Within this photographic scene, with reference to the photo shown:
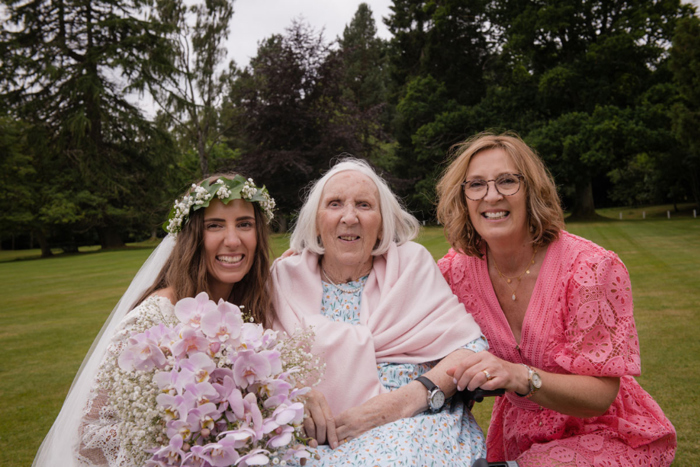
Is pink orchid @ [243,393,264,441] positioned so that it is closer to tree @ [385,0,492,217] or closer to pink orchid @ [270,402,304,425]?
pink orchid @ [270,402,304,425]

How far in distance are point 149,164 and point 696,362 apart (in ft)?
104

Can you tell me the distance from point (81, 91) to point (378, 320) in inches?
1220

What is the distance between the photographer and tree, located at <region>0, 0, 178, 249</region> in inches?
1102

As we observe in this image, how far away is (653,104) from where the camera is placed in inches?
973

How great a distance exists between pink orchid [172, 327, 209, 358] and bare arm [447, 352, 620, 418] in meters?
1.21

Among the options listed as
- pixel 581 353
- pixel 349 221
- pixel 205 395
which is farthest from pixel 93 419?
pixel 581 353

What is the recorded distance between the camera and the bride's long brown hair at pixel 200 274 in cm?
259

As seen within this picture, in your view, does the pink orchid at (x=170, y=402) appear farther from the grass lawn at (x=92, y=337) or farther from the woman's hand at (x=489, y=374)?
the grass lawn at (x=92, y=337)

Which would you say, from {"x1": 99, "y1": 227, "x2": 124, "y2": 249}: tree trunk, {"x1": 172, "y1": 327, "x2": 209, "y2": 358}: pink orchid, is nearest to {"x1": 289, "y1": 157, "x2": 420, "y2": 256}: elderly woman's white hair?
{"x1": 172, "y1": 327, "x2": 209, "y2": 358}: pink orchid

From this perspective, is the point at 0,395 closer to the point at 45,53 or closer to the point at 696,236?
the point at 696,236

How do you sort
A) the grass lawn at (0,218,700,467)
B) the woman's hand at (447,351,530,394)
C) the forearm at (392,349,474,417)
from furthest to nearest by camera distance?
the grass lawn at (0,218,700,467), the forearm at (392,349,474,417), the woman's hand at (447,351,530,394)

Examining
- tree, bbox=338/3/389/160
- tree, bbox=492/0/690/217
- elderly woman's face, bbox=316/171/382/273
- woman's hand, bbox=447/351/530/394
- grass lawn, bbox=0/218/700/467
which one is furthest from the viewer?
tree, bbox=338/3/389/160

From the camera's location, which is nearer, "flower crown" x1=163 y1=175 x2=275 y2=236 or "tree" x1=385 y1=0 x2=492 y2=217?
"flower crown" x1=163 y1=175 x2=275 y2=236

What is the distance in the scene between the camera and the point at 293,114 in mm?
20953
